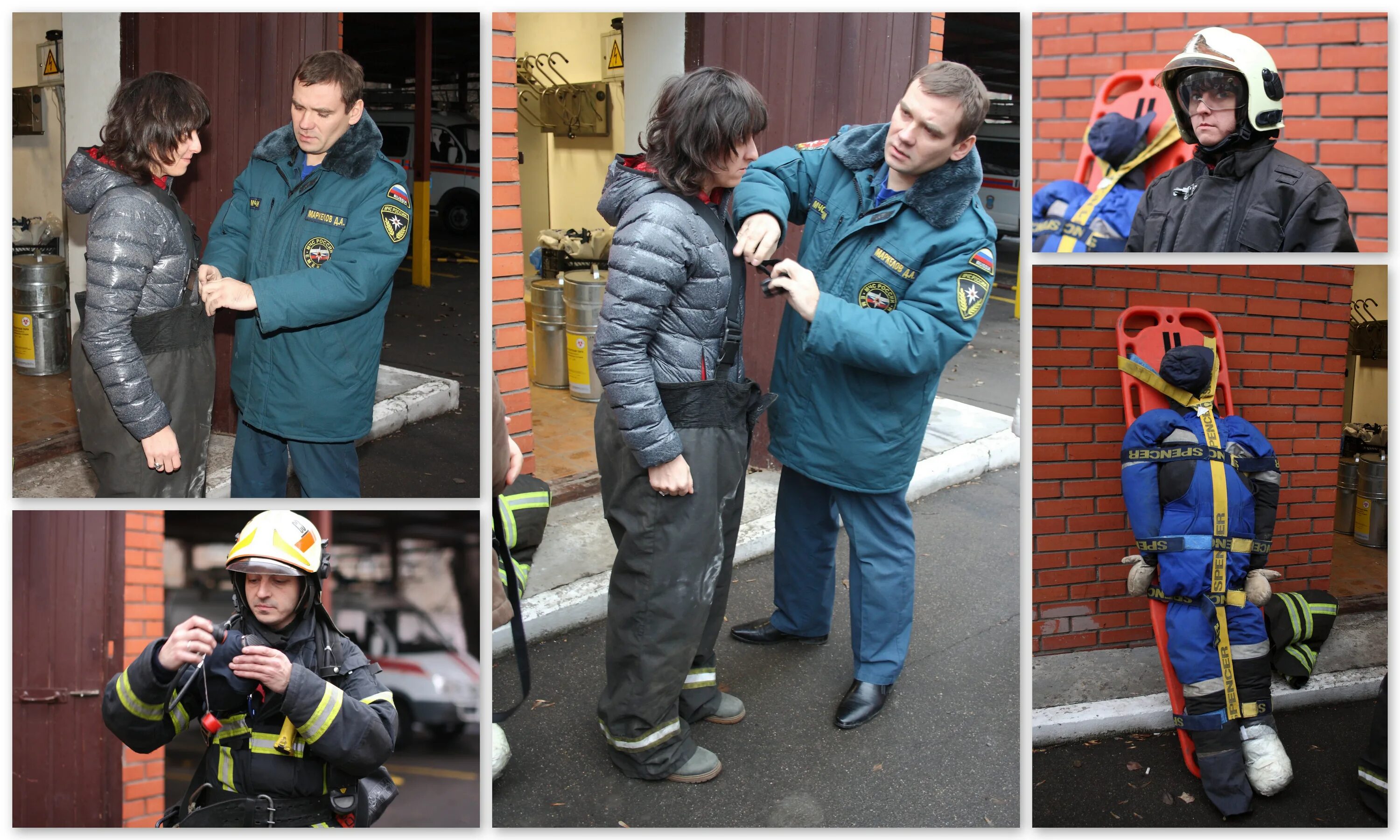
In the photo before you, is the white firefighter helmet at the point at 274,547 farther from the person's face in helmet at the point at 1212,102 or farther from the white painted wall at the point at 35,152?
the white painted wall at the point at 35,152

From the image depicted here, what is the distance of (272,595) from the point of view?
2.41 m

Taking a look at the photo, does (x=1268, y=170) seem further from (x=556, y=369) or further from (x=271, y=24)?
(x=556, y=369)

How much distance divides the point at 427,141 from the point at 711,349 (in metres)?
6.62

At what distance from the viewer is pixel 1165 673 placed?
11.3 ft

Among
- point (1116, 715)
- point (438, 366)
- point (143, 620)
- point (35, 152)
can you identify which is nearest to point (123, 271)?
point (143, 620)

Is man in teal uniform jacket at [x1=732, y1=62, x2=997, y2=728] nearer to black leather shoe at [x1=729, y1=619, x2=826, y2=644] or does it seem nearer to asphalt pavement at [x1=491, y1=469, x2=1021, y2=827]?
asphalt pavement at [x1=491, y1=469, x2=1021, y2=827]

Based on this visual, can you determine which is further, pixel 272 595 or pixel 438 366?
pixel 438 366

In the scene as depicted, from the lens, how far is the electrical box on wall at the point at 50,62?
4930 mm

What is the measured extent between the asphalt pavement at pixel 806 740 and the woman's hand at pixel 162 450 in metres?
1.18

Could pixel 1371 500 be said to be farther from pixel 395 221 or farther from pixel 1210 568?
pixel 395 221

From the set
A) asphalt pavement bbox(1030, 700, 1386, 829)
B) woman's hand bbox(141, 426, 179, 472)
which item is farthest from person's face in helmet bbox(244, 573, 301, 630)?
asphalt pavement bbox(1030, 700, 1386, 829)

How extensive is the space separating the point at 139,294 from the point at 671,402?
4.33ft

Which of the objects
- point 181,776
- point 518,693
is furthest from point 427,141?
point 518,693

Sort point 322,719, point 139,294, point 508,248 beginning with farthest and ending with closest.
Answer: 1. point 508,248
2. point 139,294
3. point 322,719
